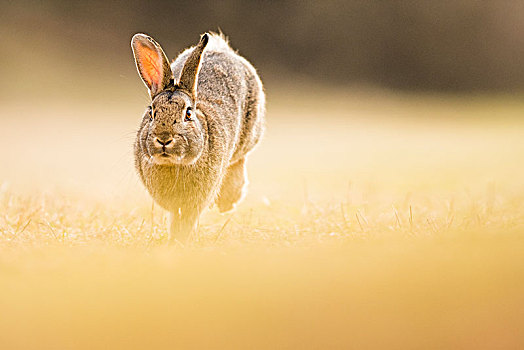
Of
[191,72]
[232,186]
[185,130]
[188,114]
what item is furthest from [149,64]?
[232,186]

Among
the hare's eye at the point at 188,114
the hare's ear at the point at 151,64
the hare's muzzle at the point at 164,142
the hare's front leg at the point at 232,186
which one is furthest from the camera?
the hare's front leg at the point at 232,186

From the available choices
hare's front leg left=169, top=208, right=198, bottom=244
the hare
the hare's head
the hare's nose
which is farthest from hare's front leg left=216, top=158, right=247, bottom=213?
the hare's nose

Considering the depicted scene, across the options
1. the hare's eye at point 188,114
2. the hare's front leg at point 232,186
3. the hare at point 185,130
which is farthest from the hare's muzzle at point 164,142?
the hare's front leg at point 232,186

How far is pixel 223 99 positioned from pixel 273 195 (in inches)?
51.0

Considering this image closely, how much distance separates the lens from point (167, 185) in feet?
13.2

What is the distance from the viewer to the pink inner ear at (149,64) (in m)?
4.09

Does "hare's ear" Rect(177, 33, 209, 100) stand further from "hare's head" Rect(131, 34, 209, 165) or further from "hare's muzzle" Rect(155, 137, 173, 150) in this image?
"hare's muzzle" Rect(155, 137, 173, 150)

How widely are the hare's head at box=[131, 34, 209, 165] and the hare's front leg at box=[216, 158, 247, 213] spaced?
3.92ft

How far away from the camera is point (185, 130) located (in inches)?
150

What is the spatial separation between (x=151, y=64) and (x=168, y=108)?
467mm

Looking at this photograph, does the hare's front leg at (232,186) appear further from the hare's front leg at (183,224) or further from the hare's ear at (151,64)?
the hare's ear at (151,64)

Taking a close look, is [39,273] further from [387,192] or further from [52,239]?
[387,192]

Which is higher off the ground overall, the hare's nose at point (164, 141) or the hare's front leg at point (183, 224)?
the hare's nose at point (164, 141)

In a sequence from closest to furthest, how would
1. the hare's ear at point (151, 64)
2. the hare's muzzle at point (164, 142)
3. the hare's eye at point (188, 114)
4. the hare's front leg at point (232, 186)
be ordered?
the hare's muzzle at point (164, 142)
the hare's eye at point (188, 114)
the hare's ear at point (151, 64)
the hare's front leg at point (232, 186)
